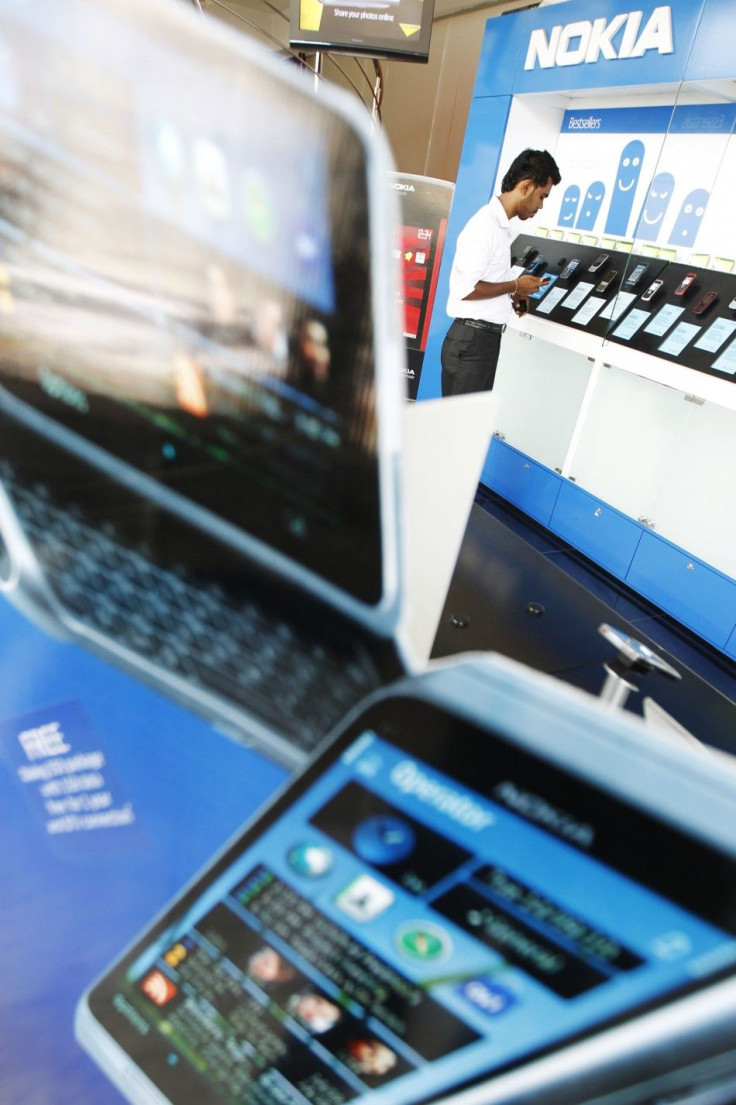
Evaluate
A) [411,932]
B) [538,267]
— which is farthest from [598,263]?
[411,932]

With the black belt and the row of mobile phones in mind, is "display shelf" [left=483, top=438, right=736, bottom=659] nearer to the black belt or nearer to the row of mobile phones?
the black belt

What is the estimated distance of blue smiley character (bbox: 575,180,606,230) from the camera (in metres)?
3.45

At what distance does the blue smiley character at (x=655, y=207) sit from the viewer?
120 inches

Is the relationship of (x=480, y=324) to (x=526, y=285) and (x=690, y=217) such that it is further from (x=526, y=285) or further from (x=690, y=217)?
(x=690, y=217)

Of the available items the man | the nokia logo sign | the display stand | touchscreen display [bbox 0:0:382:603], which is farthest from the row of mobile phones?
touchscreen display [bbox 0:0:382:603]

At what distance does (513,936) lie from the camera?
1.40 feet

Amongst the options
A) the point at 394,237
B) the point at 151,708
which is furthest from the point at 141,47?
the point at 151,708

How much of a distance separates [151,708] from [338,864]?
0.76 feet

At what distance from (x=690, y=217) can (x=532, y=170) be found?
0.75 meters

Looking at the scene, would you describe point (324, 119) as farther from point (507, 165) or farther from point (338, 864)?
point (507, 165)

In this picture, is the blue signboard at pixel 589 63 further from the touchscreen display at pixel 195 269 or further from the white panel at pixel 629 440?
the touchscreen display at pixel 195 269

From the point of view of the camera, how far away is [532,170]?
2.82 m

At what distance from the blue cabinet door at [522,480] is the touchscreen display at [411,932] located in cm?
316

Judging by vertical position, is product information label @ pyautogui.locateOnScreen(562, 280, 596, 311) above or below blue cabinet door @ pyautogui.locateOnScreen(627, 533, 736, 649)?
above
